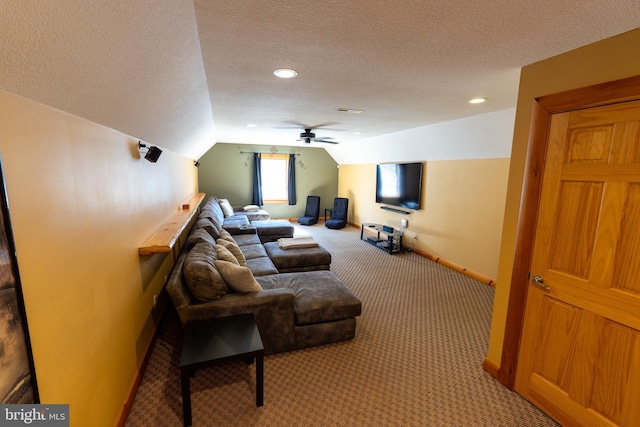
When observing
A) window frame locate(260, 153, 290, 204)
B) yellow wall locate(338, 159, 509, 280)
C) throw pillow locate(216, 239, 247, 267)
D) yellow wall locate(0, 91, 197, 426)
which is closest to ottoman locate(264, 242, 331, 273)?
throw pillow locate(216, 239, 247, 267)

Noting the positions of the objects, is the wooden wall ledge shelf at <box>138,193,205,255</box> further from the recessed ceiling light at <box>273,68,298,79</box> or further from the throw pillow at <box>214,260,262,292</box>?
the recessed ceiling light at <box>273,68,298,79</box>

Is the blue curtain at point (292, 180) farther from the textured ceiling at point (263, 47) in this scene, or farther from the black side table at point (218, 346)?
the black side table at point (218, 346)

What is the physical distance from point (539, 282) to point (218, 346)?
213cm

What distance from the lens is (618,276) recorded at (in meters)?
1.47

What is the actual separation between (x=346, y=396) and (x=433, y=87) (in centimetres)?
251

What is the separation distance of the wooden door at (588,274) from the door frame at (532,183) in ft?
0.13

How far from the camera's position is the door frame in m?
1.43

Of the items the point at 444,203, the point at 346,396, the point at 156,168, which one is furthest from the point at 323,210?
the point at 346,396

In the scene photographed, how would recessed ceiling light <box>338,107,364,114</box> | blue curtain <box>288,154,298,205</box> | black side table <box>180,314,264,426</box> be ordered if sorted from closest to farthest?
black side table <box>180,314,264,426</box>
recessed ceiling light <box>338,107,364,114</box>
blue curtain <box>288,154,298,205</box>

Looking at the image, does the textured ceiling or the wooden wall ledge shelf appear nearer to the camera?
the textured ceiling

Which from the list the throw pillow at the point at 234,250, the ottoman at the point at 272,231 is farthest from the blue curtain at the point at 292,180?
the throw pillow at the point at 234,250

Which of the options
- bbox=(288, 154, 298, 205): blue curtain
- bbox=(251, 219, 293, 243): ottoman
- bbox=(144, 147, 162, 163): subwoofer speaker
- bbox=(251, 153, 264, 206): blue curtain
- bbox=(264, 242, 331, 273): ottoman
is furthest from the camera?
bbox=(288, 154, 298, 205): blue curtain

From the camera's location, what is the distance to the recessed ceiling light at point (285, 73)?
2.00 m

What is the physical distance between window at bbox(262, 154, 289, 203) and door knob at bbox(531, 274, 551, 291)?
6786 millimetres
